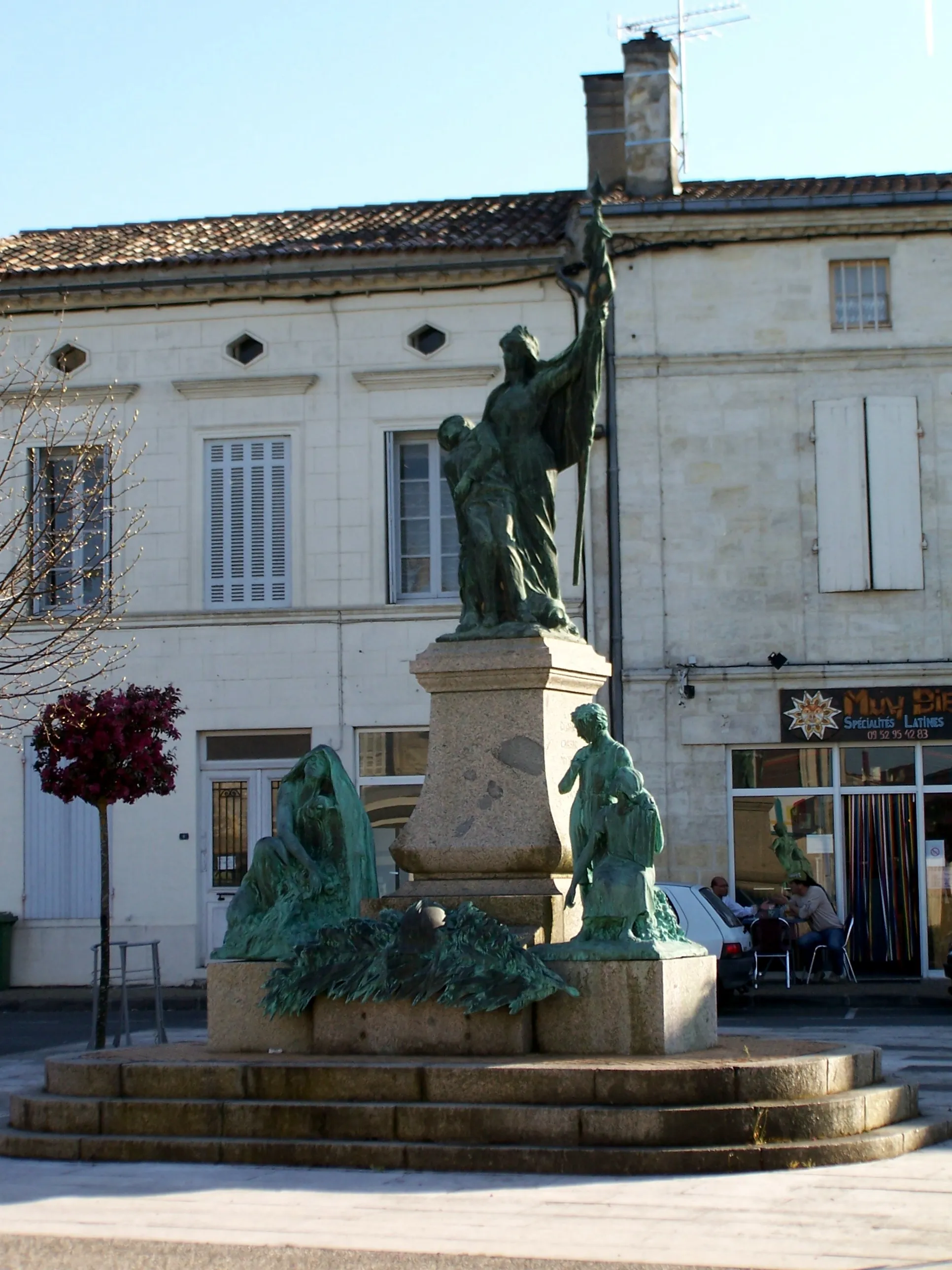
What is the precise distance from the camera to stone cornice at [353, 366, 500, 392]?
2270 centimetres

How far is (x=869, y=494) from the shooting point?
22.0 metres

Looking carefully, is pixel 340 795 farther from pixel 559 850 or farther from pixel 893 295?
pixel 893 295

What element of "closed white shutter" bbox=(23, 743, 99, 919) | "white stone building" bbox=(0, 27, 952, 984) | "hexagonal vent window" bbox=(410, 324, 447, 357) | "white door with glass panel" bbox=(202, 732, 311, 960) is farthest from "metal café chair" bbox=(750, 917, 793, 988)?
"closed white shutter" bbox=(23, 743, 99, 919)

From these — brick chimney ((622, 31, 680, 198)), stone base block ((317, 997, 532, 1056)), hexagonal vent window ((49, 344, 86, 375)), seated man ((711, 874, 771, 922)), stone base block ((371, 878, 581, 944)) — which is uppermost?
brick chimney ((622, 31, 680, 198))

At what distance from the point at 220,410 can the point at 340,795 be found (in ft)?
43.5

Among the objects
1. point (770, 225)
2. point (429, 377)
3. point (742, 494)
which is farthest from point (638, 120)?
point (742, 494)

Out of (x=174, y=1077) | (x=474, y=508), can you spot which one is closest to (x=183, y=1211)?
(x=174, y=1077)

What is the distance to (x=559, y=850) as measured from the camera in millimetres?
10008

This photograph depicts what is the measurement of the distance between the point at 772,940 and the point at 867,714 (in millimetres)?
2886

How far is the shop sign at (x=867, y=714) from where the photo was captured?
21.8m

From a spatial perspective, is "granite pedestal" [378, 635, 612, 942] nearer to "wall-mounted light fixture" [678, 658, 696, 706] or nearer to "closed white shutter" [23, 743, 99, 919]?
"wall-mounted light fixture" [678, 658, 696, 706]

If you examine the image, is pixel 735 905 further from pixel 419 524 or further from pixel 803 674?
pixel 419 524

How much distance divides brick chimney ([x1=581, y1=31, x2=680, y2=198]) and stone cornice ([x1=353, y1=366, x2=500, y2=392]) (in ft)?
9.22

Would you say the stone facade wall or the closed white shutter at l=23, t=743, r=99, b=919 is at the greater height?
the stone facade wall
